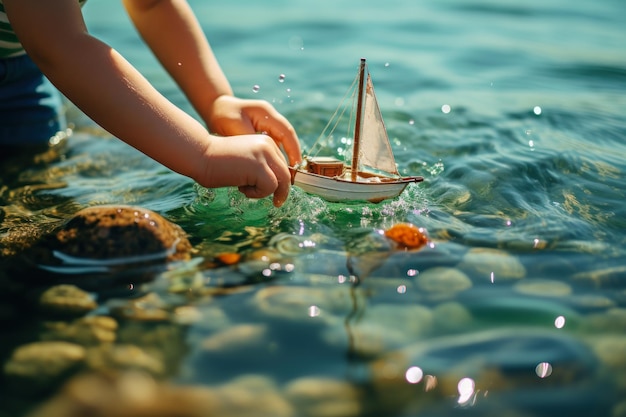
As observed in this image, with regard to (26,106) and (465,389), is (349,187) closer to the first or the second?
(465,389)

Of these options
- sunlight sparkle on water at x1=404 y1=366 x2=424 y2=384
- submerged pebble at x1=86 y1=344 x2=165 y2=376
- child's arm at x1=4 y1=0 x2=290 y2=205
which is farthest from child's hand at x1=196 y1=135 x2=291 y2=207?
sunlight sparkle on water at x1=404 y1=366 x2=424 y2=384

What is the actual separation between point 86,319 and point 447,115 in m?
2.67

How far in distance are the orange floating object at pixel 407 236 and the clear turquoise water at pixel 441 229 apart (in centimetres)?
5

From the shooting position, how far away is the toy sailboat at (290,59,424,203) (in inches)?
95.7

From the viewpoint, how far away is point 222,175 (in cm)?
223

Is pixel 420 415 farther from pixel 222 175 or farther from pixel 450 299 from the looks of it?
pixel 222 175

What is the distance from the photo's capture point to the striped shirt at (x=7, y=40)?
2880 mm

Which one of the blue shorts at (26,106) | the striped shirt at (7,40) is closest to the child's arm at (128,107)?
the striped shirt at (7,40)

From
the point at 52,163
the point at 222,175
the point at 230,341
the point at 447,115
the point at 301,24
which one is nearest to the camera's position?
the point at 230,341

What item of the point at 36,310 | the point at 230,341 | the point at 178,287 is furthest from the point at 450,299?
the point at 36,310

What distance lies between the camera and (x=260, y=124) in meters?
2.76

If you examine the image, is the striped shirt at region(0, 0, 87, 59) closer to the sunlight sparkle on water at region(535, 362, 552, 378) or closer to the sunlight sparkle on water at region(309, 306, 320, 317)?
the sunlight sparkle on water at region(309, 306, 320, 317)

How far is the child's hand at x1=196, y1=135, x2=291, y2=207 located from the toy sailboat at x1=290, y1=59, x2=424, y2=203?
226 millimetres

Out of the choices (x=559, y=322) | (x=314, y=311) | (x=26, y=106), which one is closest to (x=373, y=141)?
(x=314, y=311)
